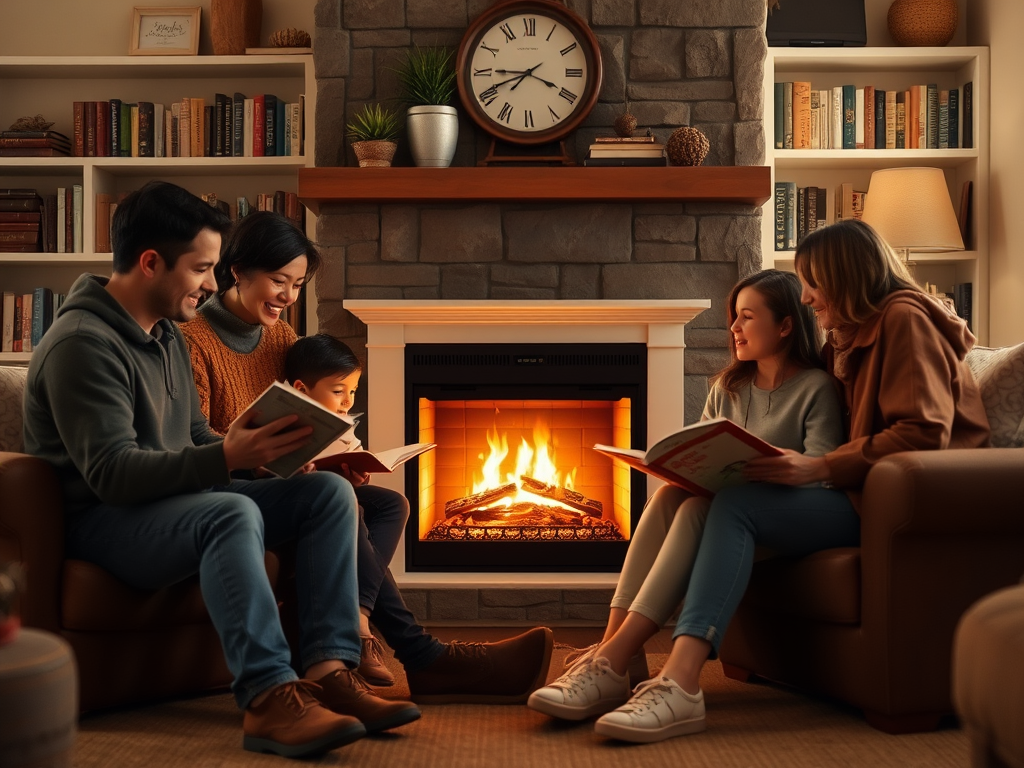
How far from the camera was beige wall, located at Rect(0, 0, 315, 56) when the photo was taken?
412 centimetres

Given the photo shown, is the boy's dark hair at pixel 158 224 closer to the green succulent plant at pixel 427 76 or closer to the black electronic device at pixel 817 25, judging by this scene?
the green succulent plant at pixel 427 76

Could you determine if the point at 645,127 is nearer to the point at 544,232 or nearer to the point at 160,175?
the point at 544,232

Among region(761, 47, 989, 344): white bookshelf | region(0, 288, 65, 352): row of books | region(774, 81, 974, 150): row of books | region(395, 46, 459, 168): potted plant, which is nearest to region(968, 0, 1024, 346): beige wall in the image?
region(761, 47, 989, 344): white bookshelf

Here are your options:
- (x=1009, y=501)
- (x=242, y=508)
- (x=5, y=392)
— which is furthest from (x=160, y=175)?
(x=1009, y=501)

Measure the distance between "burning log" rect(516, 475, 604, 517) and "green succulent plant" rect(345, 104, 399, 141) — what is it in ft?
3.71

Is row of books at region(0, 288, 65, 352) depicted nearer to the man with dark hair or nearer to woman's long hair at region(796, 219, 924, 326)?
the man with dark hair

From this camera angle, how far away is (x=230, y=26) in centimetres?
394

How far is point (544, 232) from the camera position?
331 centimetres

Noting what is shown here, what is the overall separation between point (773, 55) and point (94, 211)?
2.51m

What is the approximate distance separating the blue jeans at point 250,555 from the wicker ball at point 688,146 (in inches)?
68.1

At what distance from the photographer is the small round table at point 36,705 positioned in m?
1.08

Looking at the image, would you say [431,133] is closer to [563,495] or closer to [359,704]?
[563,495]

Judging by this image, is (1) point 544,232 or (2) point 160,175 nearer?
(1) point 544,232

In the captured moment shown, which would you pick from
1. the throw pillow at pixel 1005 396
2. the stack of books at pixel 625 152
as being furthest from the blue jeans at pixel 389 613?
the stack of books at pixel 625 152
